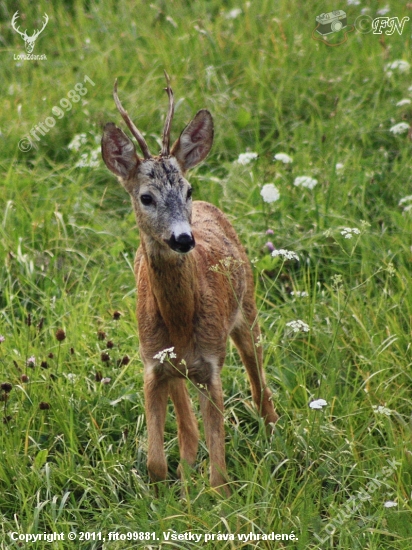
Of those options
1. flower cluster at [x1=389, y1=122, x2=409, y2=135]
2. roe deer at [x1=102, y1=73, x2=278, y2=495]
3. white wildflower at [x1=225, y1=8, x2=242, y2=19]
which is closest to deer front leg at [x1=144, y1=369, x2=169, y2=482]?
roe deer at [x1=102, y1=73, x2=278, y2=495]

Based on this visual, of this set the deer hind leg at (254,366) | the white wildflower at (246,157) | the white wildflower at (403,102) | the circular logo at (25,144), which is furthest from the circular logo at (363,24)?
the deer hind leg at (254,366)

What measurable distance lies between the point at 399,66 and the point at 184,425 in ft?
12.2

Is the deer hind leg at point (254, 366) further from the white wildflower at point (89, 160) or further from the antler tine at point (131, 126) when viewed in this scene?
the white wildflower at point (89, 160)

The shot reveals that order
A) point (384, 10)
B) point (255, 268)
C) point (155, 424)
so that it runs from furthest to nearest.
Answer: point (384, 10) → point (255, 268) → point (155, 424)

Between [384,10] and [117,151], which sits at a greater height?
[117,151]

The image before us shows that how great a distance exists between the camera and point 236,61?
25.3ft

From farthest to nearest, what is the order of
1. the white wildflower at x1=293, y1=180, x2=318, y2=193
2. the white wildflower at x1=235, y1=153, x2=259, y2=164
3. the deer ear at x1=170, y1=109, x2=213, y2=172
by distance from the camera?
the white wildflower at x1=235, y1=153, x2=259, y2=164 → the white wildflower at x1=293, y1=180, x2=318, y2=193 → the deer ear at x1=170, y1=109, x2=213, y2=172

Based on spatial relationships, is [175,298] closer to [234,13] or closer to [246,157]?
[246,157]

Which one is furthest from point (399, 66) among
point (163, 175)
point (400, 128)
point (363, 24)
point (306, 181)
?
point (163, 175)

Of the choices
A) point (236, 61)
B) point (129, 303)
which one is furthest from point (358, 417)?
point (236, 61)

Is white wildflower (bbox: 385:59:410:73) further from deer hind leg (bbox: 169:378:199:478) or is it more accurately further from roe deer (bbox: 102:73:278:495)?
deer hind leg (bbox: 169:378:199:478)

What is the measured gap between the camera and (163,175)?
432cm

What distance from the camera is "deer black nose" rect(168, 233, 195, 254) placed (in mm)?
4020

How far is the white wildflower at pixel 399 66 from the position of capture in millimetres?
7289
